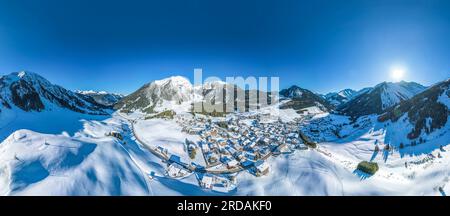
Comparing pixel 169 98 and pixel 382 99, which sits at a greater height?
pixel 169 98

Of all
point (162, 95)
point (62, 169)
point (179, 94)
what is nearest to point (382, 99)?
point (62, 169)

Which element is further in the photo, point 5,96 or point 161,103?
point 161,103

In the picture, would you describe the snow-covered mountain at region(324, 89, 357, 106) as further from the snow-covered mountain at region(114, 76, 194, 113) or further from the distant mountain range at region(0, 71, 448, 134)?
the snow-covered mountain at region(114, 76, 194, 113)

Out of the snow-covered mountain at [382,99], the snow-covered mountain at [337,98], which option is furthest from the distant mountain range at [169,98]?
the snow-covered mountain at [337,98]

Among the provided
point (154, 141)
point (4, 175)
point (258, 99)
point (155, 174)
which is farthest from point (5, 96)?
point (258, 99)

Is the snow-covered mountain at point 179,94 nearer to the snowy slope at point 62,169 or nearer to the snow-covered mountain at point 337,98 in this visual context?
the snowy slope at point 62,169

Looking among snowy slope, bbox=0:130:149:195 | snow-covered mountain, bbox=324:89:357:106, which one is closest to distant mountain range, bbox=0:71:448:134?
snowy slope, bbox=0:130:149:195

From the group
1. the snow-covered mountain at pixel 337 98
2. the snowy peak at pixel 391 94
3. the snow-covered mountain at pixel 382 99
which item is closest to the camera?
the snow-covered mountain at pixel 382 99

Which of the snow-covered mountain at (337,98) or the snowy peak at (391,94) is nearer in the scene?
the snowy peak at (391,94)

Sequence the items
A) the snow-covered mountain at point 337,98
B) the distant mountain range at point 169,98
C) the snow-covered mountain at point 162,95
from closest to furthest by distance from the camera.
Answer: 1. the distant mountain range at point 169,98
2. the snow-covered mountain at point 162,95
3. the snow-covered mountain at point 337,98

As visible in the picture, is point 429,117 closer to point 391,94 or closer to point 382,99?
point 382,99
